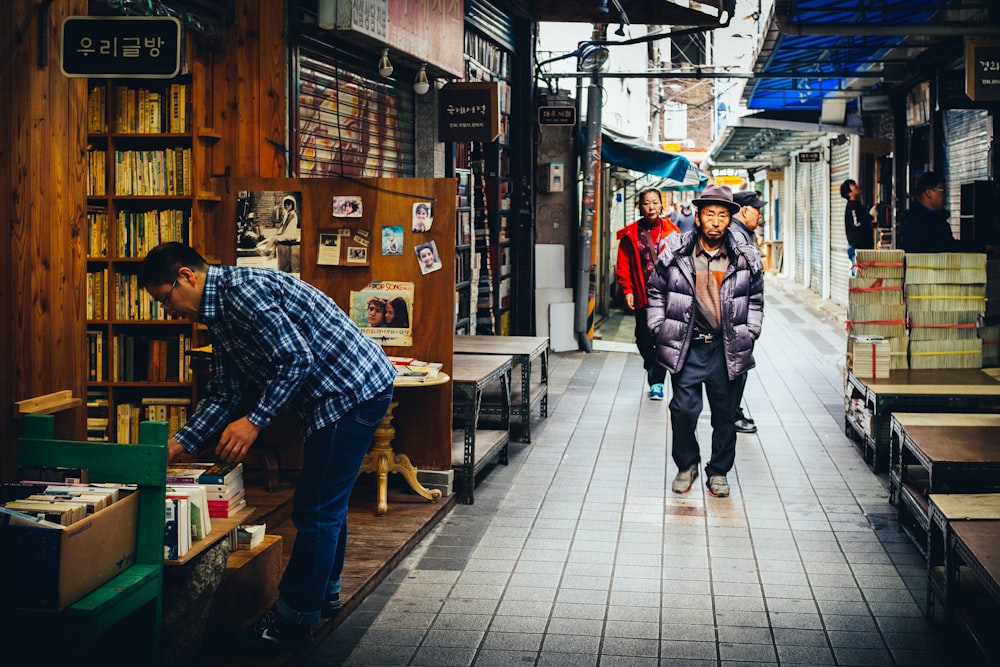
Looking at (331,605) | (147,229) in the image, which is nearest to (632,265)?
(147,229)

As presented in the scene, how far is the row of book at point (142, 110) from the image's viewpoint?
7496 mm

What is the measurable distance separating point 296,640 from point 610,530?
2.62 metres

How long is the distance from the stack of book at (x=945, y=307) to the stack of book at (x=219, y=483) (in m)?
5.72

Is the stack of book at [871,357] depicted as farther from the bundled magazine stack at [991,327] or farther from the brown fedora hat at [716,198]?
the brown fedora hat at [716,198]

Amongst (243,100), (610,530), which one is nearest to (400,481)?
(610,530)

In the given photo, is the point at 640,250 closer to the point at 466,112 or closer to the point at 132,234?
the point at 466,112

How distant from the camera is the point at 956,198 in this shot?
1268 centimetres

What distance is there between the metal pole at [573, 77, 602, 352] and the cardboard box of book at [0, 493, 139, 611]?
12247 mm

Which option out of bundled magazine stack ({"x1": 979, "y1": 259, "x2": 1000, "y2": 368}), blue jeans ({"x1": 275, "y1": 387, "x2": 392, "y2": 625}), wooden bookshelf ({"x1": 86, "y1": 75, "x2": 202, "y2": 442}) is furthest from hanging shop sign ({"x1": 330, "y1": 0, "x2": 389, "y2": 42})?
bundled magazine stack ({"x1": 979, "y1": 259, "x2": 1000, "y2": 368})

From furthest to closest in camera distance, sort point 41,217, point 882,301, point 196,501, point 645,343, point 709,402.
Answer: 1. point 645,343
2. point 882,301
3. point 709,402
4. point 41,217
5. point 196,501

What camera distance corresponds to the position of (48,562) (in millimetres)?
3439

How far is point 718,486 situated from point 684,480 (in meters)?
0.24

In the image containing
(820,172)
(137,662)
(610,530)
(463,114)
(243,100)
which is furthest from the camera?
(820,172)

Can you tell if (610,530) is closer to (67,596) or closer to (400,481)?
(400,481)
